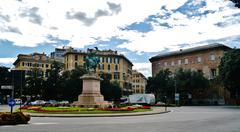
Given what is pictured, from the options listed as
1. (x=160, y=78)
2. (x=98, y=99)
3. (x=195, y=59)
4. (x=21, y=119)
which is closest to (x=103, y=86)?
(x=160, y=78)

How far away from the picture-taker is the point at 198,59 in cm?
9362

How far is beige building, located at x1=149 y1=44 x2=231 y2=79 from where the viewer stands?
88812mm

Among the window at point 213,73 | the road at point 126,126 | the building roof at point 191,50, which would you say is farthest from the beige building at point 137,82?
the road at point 126,126

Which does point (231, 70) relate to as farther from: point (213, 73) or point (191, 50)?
point (191, 50)

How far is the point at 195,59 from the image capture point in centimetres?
9462

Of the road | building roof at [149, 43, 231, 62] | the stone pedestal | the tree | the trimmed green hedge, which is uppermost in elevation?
building roof at [149, 43, 231, 62]

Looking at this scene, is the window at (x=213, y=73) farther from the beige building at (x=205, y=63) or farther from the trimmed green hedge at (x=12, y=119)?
the trimmed green hedge at (x=12, y=119)

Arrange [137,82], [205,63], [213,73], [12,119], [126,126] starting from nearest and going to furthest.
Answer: [126,126], [12,119], [213,73], [205,63], [137,82]

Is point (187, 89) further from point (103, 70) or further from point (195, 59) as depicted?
point (103, 70)

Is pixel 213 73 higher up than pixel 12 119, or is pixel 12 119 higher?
pixel 213 73

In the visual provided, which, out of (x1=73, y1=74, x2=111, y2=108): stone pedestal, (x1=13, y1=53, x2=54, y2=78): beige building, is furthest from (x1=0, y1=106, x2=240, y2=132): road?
(x1=13, y1=53, x2=54, y2=78): beige building

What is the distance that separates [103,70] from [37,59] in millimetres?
28066

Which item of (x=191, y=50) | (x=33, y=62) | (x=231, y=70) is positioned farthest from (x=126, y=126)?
(x=33, y=62)

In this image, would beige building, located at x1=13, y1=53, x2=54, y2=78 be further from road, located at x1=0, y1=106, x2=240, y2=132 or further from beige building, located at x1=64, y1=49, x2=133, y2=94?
road, located at x1=0, y1=106, x2=240, y2=132
